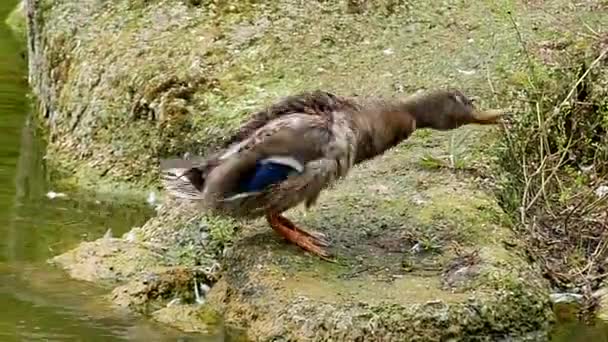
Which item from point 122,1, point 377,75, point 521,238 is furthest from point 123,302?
point 122,1

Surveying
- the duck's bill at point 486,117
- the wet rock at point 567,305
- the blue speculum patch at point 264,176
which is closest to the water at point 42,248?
the blue speculum patch at point 264,176

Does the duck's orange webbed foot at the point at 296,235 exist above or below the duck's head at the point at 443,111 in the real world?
below

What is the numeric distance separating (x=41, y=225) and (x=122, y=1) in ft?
8.74

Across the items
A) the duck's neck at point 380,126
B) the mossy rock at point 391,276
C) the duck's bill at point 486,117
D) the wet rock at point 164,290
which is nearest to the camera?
the mossy rock at point 391,276

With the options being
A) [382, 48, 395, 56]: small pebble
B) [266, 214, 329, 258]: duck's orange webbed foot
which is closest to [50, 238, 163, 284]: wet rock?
[266, 214, 329, 258]: duck's orange webbed foot

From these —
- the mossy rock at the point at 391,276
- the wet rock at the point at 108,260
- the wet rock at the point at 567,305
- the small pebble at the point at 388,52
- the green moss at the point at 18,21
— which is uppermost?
the small pebble at the point at 388,52

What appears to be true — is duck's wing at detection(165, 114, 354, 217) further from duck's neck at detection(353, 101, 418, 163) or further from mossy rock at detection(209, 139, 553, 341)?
mossy rock at detection(209, 139, 553, 341)

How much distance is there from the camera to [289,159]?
628cm

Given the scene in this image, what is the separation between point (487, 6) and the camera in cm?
1001

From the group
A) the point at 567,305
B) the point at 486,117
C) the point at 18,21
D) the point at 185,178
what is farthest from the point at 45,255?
the point at 18,21

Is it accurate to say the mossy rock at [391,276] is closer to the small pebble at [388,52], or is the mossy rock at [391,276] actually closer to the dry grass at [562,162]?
the dry grass at [562,162]

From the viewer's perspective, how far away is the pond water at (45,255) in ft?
21.3

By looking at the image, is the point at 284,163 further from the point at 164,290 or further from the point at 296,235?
the point at 164,290

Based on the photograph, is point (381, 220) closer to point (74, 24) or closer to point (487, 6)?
point (487, 6)
